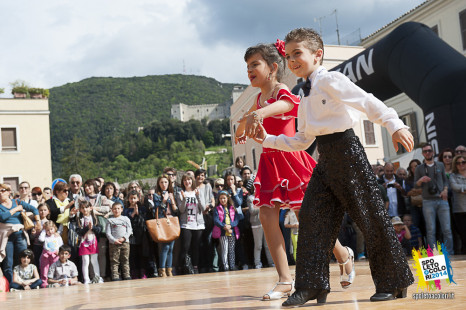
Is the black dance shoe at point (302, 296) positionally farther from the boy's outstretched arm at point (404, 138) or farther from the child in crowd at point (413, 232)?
the child in crowd at point (413, 232)

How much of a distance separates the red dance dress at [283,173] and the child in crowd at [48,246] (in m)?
5.76

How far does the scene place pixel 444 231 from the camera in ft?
27.8

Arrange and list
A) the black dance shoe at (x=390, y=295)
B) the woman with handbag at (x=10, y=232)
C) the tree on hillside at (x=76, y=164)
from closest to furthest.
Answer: the black dance shoe at (x=390, y=295) < the woman with handbag at (x=10, y=232) < the tree on hillside at (x=76, y=164)

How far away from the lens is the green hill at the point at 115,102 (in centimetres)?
11572

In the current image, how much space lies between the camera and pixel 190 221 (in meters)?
9.48

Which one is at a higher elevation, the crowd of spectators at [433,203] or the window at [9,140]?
the window at [9,140]

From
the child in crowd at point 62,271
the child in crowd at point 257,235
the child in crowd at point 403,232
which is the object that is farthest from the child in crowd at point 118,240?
the child in crowd at point 403,232

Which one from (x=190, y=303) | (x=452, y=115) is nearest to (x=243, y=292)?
(x=190, y=303)

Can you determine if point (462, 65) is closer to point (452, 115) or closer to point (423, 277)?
point (452, 115)

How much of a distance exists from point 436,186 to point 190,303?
6.15 m

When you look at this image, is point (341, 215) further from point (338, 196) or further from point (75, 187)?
point (75, 187)

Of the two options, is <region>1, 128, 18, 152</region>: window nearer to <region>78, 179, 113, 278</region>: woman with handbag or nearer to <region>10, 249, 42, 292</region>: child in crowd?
<region>78, 179, 113, 278</region>: woman with handbag

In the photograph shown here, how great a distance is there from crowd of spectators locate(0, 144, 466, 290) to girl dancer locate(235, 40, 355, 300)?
17.5ft

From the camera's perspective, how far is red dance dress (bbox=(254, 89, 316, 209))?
3.81 m
